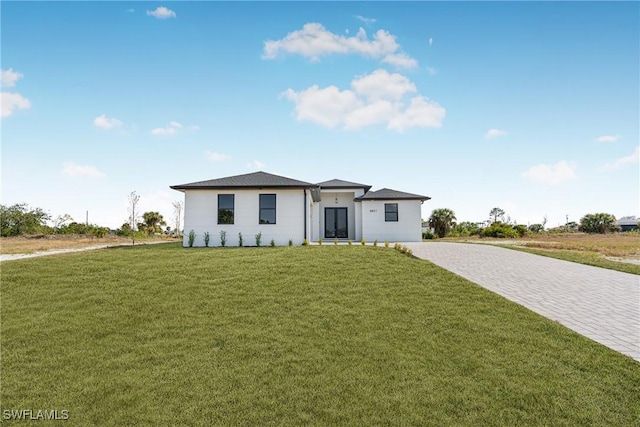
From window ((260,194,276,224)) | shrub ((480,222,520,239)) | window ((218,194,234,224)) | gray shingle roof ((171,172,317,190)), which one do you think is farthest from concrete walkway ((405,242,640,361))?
shrub ((480,222,520,239))

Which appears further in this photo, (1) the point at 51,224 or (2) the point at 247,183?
(1) the point at 51,224

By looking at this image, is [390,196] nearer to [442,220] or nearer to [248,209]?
[248,209]

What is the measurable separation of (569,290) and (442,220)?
68.8 feet

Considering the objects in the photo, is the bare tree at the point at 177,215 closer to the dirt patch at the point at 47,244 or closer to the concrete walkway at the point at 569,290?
the dirt patch at the point at 47,244

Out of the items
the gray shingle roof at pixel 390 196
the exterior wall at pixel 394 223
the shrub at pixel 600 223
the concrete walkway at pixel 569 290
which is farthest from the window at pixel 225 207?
the shrub at pixel 600 223

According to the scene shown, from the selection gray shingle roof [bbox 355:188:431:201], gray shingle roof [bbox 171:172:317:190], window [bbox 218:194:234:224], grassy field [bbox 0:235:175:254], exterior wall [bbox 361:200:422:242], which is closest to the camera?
gray shingle roof [bbox 171:172:317:190]

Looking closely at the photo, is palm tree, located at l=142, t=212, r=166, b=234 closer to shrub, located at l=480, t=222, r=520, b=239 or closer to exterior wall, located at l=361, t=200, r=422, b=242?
exterior wall, located at l=361, t=200, r=422, b=242

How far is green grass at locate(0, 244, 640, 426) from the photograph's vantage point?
11.0 feet

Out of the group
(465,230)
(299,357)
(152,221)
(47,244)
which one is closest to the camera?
(299,357)

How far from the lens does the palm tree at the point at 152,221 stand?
112ft

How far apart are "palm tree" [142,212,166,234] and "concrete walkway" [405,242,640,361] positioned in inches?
1269

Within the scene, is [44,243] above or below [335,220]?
below

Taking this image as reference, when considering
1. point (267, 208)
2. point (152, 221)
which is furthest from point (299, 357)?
point (152, 221)

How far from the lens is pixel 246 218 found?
15.4 meters
